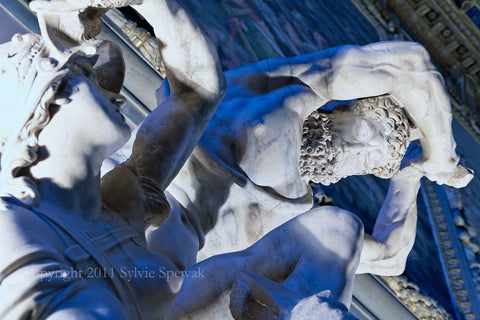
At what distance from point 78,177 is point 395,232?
1416 mm

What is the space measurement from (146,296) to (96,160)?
29 centimetres

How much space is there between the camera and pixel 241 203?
255 centimetres

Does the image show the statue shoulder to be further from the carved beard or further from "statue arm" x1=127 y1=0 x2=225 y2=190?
the carved beard

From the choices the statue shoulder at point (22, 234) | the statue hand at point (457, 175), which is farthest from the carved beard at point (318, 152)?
the statue shoulder at point (22, 234)

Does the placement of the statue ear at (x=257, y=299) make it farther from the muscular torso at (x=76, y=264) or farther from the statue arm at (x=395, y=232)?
the statue arm at (x=395, y=232)

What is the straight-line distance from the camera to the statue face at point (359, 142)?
2883 millimetres

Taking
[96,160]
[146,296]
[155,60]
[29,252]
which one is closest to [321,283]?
[146,296]

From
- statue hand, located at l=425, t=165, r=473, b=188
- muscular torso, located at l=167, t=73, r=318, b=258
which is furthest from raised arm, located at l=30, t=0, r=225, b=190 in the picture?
statue hand, located at l=425, t=165, r=473, b=188

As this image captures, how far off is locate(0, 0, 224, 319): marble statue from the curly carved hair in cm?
81

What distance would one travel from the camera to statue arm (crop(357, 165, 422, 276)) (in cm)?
283

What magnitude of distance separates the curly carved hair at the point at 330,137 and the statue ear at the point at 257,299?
1.00m

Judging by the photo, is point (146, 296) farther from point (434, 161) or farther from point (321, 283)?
point (434, 161)

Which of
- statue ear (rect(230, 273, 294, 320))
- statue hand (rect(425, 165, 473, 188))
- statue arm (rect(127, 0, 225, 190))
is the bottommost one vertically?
statue hand (rect(425, 165, 473, 188))

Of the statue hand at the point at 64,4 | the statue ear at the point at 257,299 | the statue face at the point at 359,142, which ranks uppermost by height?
the statue hand at the point at 64,4
